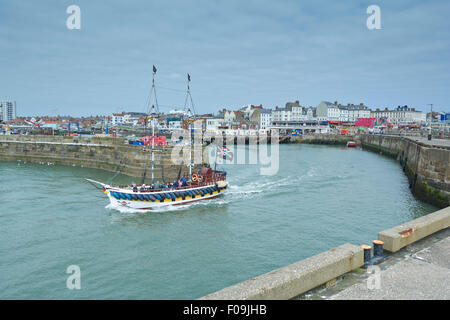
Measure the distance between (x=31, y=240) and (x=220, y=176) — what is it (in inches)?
690

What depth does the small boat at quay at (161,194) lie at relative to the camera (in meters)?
24.9

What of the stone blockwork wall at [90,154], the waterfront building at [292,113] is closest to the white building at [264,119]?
the waterfront building at [292,113]

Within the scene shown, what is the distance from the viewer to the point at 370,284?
320 inches

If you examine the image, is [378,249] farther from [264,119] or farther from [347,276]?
[264,119]

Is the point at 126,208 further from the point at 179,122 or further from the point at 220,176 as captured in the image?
the point at 179,122

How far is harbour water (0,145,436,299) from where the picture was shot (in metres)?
13.9

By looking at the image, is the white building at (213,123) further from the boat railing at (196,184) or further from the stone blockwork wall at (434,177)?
the stone blockwork wall at (434,177)

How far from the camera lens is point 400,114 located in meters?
173

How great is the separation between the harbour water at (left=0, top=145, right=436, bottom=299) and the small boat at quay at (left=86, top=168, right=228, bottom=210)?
861 mm

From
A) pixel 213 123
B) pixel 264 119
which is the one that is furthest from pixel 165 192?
pixel 264 119

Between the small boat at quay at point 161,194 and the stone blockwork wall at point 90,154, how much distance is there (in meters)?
9.24

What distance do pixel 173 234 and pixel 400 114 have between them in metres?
185

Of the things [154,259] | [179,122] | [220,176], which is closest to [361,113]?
[179,122]

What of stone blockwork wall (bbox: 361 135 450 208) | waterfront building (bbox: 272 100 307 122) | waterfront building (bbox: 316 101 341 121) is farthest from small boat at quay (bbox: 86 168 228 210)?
waterfront building (bbox: 316 101 341 121)
